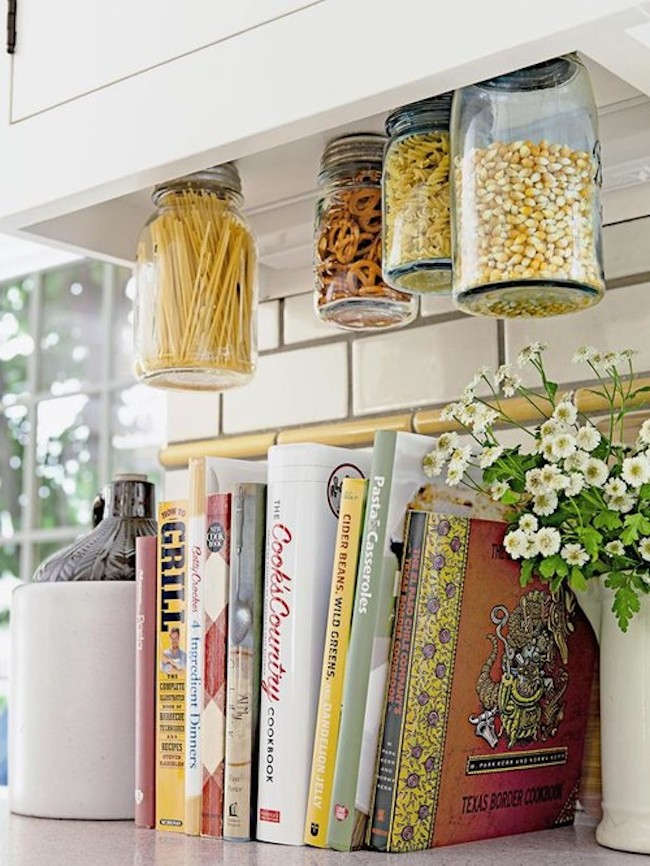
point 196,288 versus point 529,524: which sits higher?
point 196,288

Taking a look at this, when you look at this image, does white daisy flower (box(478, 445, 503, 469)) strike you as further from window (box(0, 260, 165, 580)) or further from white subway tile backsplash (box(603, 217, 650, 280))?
window (box(0, 260, 165, 580))

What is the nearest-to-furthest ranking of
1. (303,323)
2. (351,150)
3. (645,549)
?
(645,549)
(351,150)
(303,323)

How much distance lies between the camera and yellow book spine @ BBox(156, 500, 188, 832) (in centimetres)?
107

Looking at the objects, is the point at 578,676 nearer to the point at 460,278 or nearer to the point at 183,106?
the point at 460,278

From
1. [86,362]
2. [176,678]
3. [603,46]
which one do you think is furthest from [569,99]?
[86,362]

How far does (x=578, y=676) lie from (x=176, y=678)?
0.34 meters

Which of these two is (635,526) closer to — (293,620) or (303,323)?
(293,620)

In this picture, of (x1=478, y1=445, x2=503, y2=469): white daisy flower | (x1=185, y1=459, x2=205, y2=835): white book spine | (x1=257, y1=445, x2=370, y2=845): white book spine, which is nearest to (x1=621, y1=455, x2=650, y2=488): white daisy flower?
(x1=478, y1=445, x2=503, y2=469): white daisy flower

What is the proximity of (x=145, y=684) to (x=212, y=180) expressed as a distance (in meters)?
0.47

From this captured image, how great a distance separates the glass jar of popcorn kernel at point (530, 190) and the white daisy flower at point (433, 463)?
0.40ft

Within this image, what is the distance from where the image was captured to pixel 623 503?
0.95 meters

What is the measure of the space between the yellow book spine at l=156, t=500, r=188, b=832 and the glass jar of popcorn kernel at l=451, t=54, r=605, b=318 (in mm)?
319

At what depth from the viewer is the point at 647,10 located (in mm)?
817

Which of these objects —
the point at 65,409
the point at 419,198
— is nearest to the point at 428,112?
the point at 419,198
